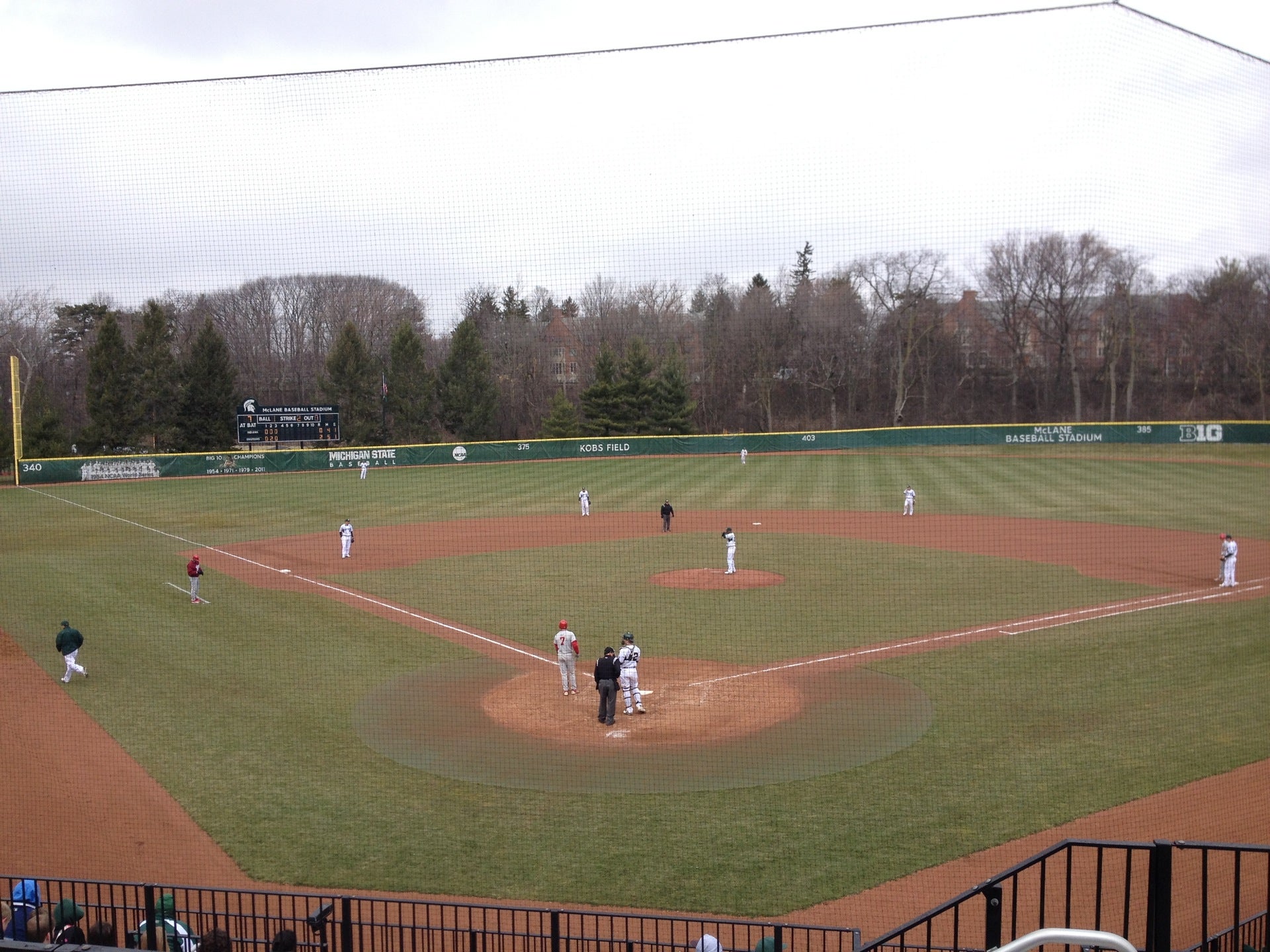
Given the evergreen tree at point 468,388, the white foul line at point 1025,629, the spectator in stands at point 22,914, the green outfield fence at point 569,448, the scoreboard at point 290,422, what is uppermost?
the evergreen tree at point 468,388

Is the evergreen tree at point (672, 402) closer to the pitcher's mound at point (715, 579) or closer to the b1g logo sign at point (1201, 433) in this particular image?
the pitcher's mound at point (715, 579)

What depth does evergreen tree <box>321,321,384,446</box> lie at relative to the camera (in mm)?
15914

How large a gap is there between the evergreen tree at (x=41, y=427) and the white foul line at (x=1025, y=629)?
14.8m

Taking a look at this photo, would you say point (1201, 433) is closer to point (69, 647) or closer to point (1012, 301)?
point (1012, 301)

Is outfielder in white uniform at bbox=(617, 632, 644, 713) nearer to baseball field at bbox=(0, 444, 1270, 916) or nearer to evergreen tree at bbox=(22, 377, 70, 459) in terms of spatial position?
baseball field at bbox=(0, 444, 1270, 916)

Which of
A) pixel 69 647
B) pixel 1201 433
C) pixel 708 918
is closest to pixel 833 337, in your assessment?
pixel 708 918

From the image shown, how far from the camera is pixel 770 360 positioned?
19.5 metres

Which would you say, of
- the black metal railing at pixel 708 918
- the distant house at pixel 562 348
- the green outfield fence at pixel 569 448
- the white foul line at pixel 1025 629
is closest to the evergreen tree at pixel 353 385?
the distant house at pixel 562 348

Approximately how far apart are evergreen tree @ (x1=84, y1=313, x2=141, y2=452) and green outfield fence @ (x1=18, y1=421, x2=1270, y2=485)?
16.8 m

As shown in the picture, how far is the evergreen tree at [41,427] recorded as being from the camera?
19.0 metres

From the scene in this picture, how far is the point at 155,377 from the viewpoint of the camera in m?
Result: 15.7

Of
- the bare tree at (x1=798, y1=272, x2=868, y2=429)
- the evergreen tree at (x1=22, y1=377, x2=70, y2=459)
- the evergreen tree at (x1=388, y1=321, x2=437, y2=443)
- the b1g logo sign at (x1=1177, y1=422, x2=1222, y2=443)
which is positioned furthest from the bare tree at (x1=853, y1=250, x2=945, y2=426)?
the b1g logo sign at (x1=1177, y1=422, x2=1222, y2=443)

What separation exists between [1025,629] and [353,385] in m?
12.2

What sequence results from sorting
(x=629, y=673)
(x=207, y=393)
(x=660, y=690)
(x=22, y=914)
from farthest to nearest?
(x=207, y=393) < (x=660, y=690) < (x=629, y=673) < (x=22, y=914)
